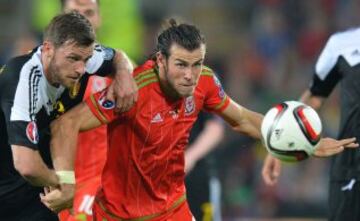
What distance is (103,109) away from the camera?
6.50 m

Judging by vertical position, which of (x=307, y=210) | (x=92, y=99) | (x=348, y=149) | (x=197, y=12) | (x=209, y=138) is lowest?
(x=307, y=210)

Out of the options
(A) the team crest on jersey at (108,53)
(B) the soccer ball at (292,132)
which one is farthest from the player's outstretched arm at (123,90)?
(B) the soccer ball at (292,132)

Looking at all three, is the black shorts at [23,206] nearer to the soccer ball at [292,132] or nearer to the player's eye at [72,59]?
the player's eye at [72,59]

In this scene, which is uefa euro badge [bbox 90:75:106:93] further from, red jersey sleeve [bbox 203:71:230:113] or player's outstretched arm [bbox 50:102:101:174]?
player's outstretched arm [bbox 50:102:101:174]

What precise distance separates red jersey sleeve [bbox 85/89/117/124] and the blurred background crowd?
19.4 ft

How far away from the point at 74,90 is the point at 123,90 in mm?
416

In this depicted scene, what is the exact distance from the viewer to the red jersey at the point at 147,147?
21.7ft

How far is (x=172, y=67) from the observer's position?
6547mm

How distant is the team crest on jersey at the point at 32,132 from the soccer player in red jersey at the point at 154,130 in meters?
0.36

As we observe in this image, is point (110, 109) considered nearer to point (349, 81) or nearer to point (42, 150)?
point (42, 150)

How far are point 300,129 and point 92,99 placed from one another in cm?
131

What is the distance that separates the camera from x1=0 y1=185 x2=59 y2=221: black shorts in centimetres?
661

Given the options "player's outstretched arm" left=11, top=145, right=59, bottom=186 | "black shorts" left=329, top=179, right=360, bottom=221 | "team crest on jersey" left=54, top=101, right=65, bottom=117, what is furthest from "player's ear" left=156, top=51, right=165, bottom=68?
"black shorts" left=329, top=179, right=360, bottom=221

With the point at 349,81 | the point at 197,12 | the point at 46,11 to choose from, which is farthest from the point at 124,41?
the point at 349,81
